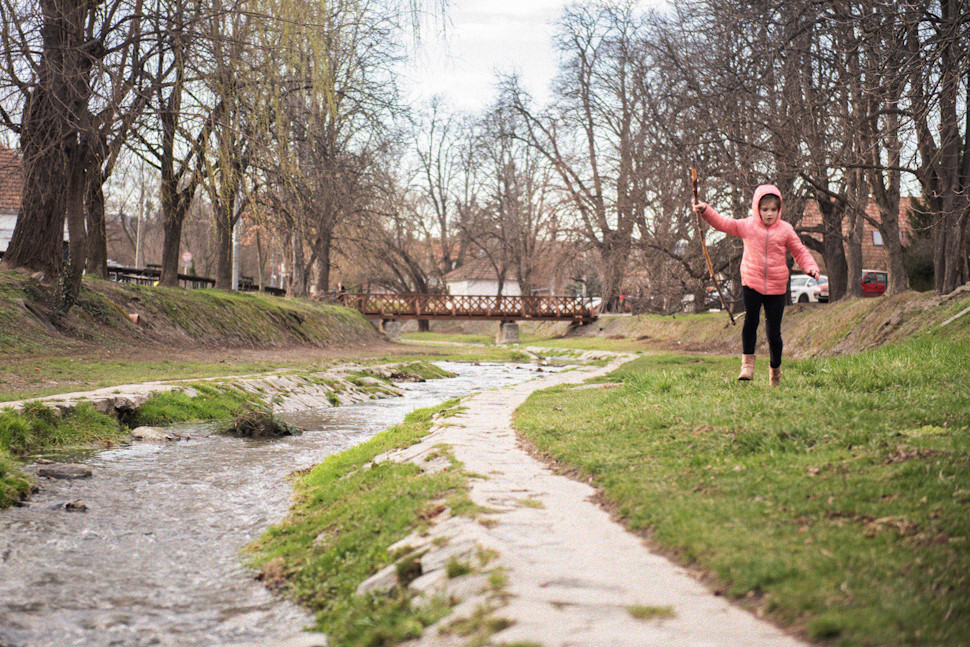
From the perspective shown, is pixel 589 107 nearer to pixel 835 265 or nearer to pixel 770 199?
pixel 835 265

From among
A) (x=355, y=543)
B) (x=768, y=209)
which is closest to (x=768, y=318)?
(x=768, y=209)

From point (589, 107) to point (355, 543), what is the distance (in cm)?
3803

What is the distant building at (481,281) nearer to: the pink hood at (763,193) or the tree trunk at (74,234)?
the tree trunk at (74,234)

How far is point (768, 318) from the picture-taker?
9.79m

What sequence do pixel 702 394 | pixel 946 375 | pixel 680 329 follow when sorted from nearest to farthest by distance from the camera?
pixel 946 375, pixel 702 394, pixel 680 329

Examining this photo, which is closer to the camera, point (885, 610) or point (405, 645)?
point (885, 610)

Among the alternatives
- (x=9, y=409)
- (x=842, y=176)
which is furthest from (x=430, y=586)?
(x=842, y=176)

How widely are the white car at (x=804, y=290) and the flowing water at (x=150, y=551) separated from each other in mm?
32543

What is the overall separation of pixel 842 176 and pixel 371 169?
20676 mm

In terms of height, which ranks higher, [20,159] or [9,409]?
[20,159]

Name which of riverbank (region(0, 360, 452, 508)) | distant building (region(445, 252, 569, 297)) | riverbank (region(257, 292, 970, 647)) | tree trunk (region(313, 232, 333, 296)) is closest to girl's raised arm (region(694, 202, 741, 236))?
riverbank (region(257, 292, 970, 647))

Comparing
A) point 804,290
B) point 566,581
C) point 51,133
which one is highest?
point 51,133

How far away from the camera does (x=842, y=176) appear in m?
21.5

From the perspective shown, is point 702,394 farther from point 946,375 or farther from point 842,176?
point 842,176
